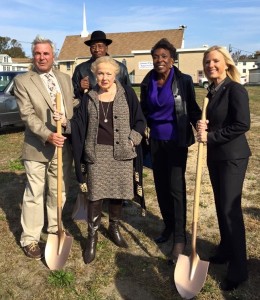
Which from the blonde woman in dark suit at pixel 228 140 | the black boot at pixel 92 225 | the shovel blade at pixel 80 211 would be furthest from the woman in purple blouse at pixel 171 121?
the shovel blade at pixel 80 211

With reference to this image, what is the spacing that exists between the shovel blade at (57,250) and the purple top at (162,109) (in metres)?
1.32

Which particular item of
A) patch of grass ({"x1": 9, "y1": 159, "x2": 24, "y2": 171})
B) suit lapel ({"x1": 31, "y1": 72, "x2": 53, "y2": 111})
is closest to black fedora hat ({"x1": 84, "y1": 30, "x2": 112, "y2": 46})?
suit lapel ({"x1": 31, "y1": 72, "x2": 53, "y2": 111})

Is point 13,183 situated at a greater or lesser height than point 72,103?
lesser

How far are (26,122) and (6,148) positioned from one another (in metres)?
5.78

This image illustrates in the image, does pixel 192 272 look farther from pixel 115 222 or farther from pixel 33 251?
pixel 33 251

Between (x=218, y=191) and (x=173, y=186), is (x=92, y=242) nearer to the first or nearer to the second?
(x=173, y=186)

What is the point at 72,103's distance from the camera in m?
3.79

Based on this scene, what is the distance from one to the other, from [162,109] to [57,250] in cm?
168

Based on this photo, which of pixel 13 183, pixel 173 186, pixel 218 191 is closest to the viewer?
pixel 218 191

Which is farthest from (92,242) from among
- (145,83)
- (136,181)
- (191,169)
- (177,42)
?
(177,42)

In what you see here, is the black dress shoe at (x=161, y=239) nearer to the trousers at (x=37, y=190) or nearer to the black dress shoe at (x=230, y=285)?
the black dress shoe at (x=230, y=285)

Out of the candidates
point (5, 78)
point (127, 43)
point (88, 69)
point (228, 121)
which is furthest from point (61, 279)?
point (127, 43)

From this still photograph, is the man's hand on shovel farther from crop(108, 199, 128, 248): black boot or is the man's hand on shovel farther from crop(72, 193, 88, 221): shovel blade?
crop(72, 193, 88, 221): shovel blade

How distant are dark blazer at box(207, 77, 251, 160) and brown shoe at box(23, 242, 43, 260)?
1.99 metres
